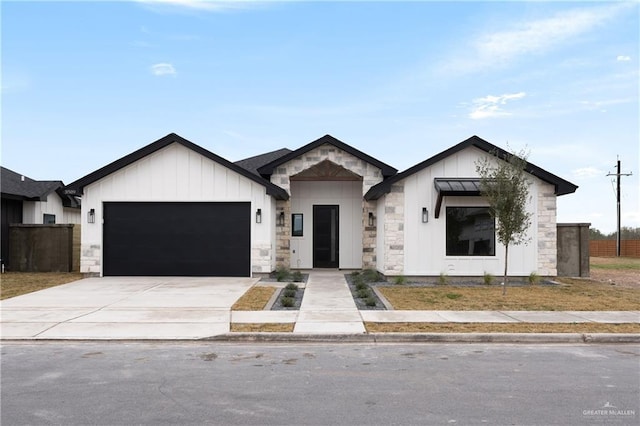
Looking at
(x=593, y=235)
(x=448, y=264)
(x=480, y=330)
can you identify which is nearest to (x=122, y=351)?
(x=480, y=330)

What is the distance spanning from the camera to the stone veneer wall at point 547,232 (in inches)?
648

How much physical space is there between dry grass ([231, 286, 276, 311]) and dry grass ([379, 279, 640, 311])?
3.00 meters

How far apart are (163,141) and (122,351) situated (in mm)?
10579

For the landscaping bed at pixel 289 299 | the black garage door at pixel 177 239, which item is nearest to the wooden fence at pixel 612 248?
the black garage door at pixel 177 239

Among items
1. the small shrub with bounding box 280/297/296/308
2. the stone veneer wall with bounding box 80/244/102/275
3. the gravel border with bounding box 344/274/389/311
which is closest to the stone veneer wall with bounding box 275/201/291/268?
the gravel border with bounding box 344/274/389/311

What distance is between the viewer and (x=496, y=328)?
8961 mm

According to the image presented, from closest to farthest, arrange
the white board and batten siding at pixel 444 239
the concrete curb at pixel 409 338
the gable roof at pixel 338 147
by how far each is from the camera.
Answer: the concrete curb at pixel 409 338 < the white board and batten siding at pixel 444 239 < the gable roof at pixel 338 147

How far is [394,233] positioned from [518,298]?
4.72 metres

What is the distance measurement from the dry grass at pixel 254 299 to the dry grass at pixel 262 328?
1680 millimetres

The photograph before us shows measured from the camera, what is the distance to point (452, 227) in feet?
54.1

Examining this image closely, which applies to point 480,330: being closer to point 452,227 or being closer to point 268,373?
point 268,373

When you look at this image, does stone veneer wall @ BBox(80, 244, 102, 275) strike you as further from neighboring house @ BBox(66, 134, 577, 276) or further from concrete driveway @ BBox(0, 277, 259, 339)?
concrete driveway @ BBox(0, 277, 259, 339)

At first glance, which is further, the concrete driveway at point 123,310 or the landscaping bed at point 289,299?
the landscaping bed at point 289,299

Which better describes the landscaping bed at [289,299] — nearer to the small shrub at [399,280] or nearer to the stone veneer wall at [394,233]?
the small shrub at [399,280]
